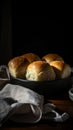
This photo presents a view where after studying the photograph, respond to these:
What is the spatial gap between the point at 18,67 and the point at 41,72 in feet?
0.31

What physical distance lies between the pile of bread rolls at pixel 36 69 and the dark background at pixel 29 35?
98 centimetres

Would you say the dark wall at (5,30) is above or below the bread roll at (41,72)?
below

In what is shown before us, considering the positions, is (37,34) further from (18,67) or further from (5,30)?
(18,67)

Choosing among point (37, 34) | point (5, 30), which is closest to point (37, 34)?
point (37, 34)

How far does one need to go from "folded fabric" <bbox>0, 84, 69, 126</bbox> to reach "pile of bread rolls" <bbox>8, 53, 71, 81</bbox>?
0.32 feet

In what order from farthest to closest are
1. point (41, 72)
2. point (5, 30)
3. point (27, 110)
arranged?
Result: 1. point (5, 30)
2. point (41, 72)
3. point (27, 110)

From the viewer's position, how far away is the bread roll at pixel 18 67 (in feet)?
3.20

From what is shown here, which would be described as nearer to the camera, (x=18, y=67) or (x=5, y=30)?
(x=18, y=67)

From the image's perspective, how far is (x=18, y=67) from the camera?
98 centimetres

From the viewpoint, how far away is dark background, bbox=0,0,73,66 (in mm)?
1978

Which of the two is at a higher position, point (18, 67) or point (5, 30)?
point (18, 67)

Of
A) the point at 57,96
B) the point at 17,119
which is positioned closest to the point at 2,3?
the point at 57,96

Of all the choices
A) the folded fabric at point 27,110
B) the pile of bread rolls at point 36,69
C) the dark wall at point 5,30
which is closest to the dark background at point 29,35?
the dark wall at point 5,30

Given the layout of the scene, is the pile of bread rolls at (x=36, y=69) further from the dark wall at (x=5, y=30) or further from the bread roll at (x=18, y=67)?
the dark wall at (x=5, y=30)
